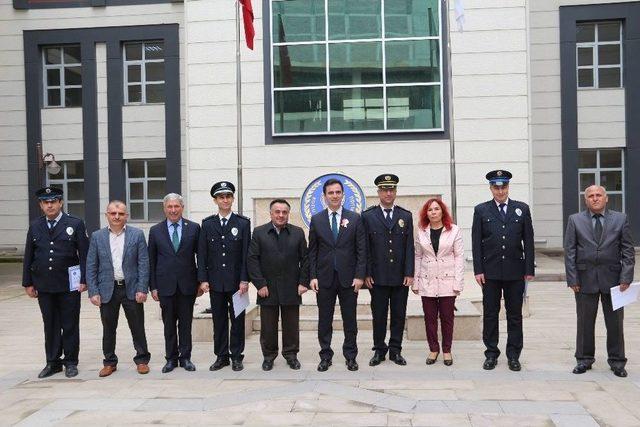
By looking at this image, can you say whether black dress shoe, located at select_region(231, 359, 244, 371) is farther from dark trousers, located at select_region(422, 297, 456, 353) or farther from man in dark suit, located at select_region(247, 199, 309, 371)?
dark trousers, located at select_region(422, 297, 456, 353)

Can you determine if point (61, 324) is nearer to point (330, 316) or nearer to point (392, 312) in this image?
point (330, 316)

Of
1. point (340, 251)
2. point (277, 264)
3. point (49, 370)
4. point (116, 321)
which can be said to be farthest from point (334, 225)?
point (49, 370)

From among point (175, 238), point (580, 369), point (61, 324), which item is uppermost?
point (175, 238)


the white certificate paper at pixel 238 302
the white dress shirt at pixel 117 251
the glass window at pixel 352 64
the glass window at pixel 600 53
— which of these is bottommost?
the white certificate paper at pixel 238 302

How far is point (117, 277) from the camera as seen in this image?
6391mm

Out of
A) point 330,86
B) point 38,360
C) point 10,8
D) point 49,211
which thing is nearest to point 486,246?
point 49,211

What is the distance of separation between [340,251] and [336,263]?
123 mm

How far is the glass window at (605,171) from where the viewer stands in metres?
20.1

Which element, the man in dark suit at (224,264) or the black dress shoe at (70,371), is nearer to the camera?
the black dress shoe at (70,371)

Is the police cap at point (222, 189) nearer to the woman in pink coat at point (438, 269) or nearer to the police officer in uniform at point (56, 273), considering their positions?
the police officer in uniform at point (56, 273)

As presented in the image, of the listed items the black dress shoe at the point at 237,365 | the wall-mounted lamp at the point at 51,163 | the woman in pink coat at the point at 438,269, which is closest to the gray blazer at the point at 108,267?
the black dress shoe at the point at 237,365

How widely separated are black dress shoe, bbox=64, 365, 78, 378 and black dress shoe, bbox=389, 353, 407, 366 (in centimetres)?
311

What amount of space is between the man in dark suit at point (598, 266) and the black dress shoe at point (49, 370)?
16.4 ft

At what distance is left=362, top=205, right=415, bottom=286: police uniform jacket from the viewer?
6.55m
